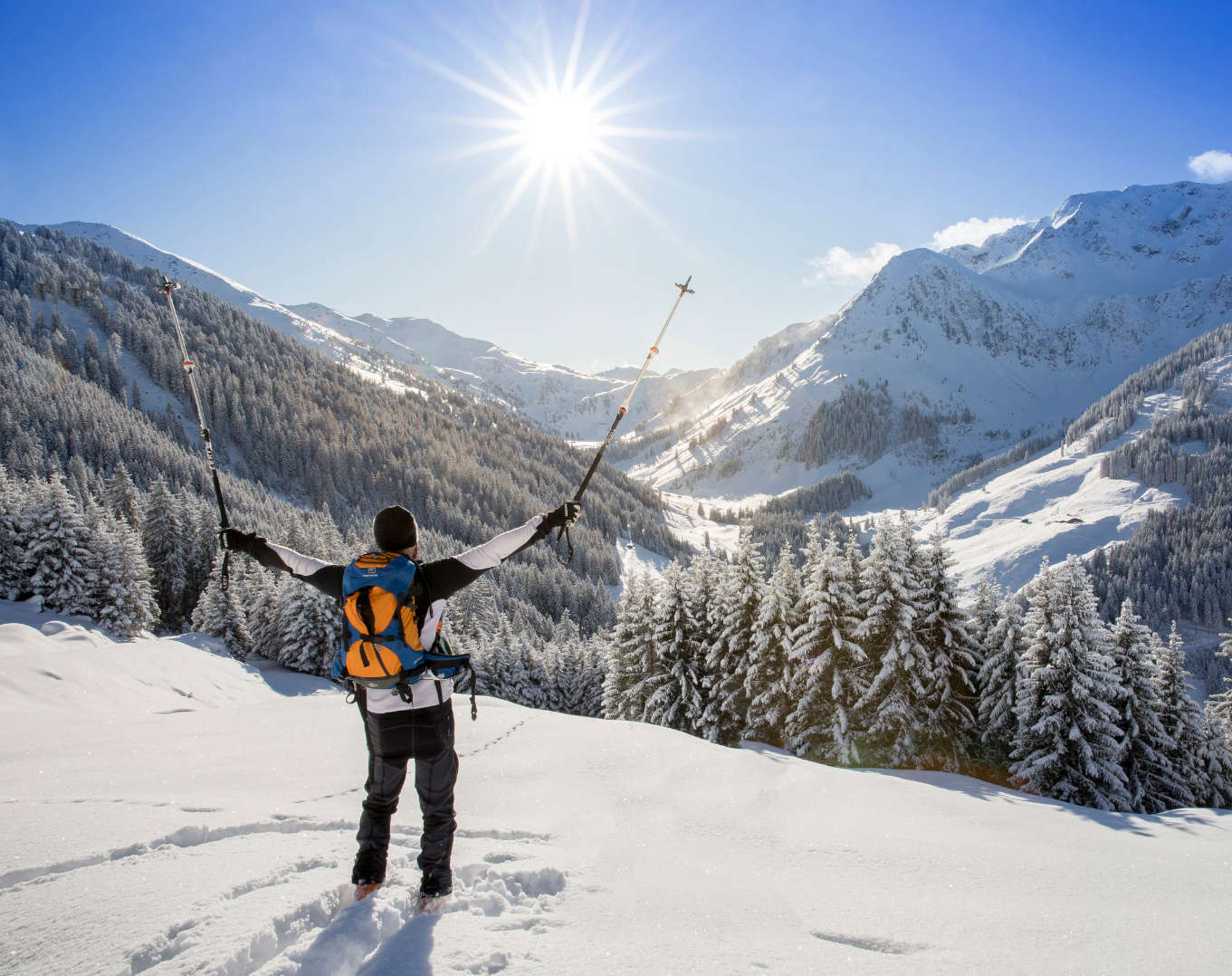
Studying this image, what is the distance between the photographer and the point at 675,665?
24.9 metres

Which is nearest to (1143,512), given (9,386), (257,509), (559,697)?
(559,697)

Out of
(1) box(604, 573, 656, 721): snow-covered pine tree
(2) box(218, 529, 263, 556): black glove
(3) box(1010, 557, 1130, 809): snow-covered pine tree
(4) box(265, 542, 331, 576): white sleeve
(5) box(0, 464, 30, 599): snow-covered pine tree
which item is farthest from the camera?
(5) box(0, 464, 30, 599): snow-covered pine tree

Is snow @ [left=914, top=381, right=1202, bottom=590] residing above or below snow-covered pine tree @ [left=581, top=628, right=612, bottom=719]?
above

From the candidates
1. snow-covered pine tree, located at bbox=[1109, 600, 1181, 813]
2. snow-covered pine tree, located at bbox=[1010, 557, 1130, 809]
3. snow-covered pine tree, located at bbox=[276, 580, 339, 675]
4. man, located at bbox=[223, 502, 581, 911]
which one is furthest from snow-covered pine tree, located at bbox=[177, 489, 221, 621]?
snow-covered pine tree, located at bbox=[1109, 600, 1181, 813]

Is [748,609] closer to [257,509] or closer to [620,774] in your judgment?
[620,774]

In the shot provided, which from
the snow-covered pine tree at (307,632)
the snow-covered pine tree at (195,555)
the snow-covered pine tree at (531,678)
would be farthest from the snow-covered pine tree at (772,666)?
the snow-covered pine tree at (195,555)

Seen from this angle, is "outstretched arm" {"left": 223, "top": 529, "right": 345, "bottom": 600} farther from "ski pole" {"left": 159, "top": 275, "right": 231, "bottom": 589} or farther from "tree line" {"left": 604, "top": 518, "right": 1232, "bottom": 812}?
"tree line" {"left": 604, "top": 518, "right": 1232, "bottom": 812}

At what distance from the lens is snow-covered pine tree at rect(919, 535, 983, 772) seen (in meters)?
21.1

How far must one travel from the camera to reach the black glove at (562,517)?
537 centimetres

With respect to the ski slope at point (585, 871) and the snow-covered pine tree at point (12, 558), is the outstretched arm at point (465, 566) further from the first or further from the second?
the snow-covered pine tree at point (12, 558)

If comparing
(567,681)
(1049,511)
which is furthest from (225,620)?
(1049,511)

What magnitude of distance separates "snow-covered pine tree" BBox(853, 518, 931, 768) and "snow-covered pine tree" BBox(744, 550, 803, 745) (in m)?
2.68

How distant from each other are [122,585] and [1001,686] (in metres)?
47.0

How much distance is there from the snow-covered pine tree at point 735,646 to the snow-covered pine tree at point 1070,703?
30.8 feet
